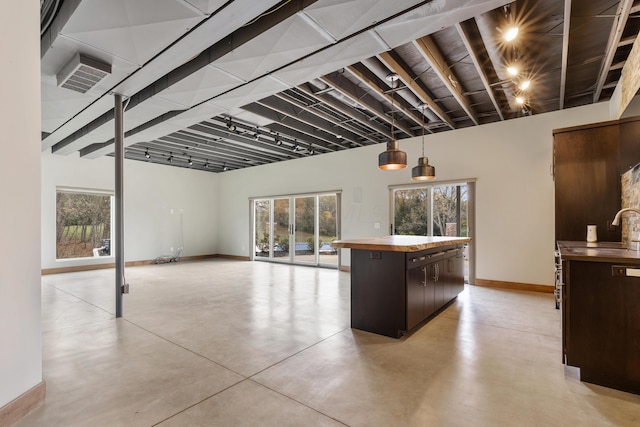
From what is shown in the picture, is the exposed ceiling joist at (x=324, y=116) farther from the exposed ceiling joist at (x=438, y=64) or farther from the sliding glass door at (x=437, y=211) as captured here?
the exposed ceiling joist at (x=438, y=64)

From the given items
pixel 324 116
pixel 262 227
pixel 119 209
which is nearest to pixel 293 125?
pixel 324 116

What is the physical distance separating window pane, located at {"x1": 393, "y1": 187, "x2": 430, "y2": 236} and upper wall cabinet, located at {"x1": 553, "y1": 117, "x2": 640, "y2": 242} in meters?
2.82

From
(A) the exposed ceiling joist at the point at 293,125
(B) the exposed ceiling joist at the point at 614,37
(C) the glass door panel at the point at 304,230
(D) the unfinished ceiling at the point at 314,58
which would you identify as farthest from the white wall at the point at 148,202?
(B) the exposed ceiling joist at the point at 614,37

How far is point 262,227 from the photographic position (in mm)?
10281

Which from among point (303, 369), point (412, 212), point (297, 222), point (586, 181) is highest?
point (586, 181)

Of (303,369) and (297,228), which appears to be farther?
(297,228)

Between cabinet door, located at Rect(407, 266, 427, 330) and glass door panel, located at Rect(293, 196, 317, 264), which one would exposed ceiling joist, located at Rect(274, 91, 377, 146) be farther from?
cabinet door, located at Rect(407, 266, 427, 330)

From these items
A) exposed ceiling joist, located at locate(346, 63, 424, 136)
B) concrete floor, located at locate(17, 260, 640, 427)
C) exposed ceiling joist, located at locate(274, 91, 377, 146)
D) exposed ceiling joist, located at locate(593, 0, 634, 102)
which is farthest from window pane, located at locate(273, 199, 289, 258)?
exposed ceiling joist, located at locate(593, 0, 634, 102)

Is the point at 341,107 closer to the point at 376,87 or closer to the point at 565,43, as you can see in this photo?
the point at 376,87

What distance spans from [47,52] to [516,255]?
24.4ft

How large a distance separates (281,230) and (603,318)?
8189mm

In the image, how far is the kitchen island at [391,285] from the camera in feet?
10.8

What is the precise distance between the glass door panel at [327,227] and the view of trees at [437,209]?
7.18 feet

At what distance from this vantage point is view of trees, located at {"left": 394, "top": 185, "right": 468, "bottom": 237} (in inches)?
264
